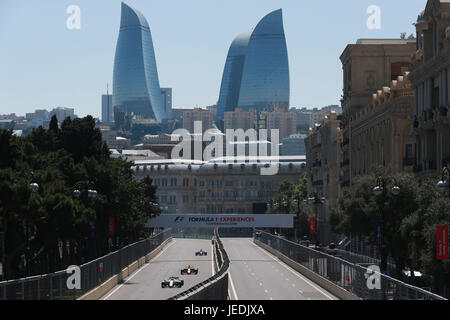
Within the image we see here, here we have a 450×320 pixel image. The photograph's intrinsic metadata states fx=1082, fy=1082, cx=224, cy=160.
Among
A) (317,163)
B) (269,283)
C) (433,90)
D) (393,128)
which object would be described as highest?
(433,90)

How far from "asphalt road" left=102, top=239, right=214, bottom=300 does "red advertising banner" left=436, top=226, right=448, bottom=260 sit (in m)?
22.8

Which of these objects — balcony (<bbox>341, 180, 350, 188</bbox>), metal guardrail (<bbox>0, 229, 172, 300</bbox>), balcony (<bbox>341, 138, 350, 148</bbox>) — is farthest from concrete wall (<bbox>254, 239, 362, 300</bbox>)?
balcony (<bbox>341, 138, 350, 148</bbox>)

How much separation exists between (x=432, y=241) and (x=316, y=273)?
112ft

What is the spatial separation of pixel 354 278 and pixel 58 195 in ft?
78.4

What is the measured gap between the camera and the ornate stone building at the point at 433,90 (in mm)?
77188

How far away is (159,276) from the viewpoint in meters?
102

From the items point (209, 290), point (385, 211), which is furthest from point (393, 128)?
point (209, 290)

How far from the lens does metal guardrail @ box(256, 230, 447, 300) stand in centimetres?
4172

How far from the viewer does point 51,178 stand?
80812 millimetres

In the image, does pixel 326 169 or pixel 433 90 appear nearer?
pixel 433 90

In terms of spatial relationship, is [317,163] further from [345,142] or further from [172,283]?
[172,283]
